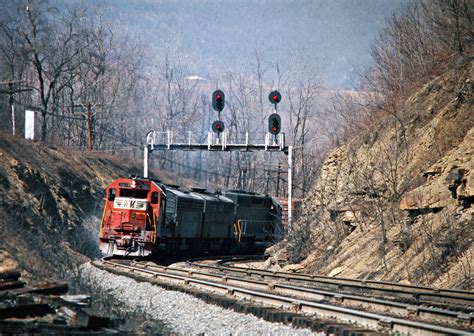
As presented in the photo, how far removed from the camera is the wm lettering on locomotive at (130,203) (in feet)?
93.9

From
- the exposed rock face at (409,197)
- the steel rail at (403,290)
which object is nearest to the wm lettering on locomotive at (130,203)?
the exposed rock face at (409,197)

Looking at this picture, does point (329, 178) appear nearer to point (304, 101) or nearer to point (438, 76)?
point (438, 76)

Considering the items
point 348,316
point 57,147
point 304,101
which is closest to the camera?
point 348,316

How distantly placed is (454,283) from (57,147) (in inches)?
1305

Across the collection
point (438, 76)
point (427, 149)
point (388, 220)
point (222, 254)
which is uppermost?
point (438, 76)

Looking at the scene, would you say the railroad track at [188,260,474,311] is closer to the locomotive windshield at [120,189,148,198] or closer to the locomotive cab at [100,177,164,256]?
the locomotive cab at [100,177,164,256]

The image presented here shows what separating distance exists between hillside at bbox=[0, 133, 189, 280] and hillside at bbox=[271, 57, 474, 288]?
A: 29.1ft

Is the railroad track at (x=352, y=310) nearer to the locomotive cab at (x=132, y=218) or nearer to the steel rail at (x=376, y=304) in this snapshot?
the steel rail at (x=376, y=304)

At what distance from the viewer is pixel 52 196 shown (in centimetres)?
3691

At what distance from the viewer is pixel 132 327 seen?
10477mm

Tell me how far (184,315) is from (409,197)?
10718 mm

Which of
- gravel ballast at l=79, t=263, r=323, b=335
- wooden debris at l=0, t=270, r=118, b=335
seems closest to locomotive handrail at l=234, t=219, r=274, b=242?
gravel ballast at l=79, t=263, r=323, b=335

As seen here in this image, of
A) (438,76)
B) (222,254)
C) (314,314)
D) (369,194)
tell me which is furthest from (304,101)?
(314,314)

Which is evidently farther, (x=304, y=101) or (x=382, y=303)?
(x=304, y=101)
